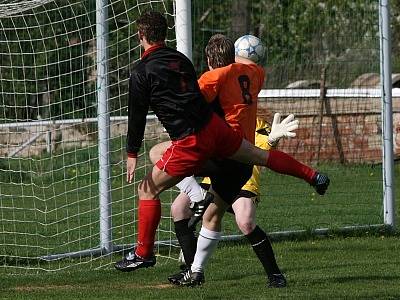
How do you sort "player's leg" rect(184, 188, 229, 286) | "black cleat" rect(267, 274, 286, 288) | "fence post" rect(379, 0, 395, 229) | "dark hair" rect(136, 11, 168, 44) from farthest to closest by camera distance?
1. "fence post" rect(379, 0, 395, 229)
2. "black cleat" rect(267, 274, 286, 288)
3. "player's leg" rect(184, 188, 229, 286)
4. "dark hair" rect(136, 11, 168, 44)

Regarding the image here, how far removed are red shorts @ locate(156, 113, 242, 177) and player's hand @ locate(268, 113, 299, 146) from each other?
916 millimetres

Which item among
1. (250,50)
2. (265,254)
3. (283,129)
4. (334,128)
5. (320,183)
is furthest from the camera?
(334,128)

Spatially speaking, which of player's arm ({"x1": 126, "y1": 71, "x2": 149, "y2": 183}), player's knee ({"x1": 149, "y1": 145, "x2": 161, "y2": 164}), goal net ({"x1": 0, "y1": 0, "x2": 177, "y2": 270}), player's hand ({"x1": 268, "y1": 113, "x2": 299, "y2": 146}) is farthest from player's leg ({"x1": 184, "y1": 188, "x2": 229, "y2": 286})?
goal net ({"x1": 0, "y1": 0, "x2": 177, "y2": 270})

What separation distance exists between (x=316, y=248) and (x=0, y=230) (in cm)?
356

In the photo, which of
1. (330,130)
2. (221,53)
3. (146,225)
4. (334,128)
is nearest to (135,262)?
(146,225)

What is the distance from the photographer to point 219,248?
12273 millimetres

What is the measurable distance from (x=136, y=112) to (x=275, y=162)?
1044mm

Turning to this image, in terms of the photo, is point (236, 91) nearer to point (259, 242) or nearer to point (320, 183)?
point (320, 183)

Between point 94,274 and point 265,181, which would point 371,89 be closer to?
point 265,181

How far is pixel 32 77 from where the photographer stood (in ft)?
39.9

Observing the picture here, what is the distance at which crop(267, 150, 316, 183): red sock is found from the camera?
8.72m

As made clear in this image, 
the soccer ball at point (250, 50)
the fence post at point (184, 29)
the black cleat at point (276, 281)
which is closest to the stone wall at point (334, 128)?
the fence post at point (184, 29)

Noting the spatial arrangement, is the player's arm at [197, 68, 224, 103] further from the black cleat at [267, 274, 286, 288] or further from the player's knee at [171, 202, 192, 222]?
the black cleat at [267, 274, 286, 288]

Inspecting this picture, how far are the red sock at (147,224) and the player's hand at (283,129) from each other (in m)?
1.27
